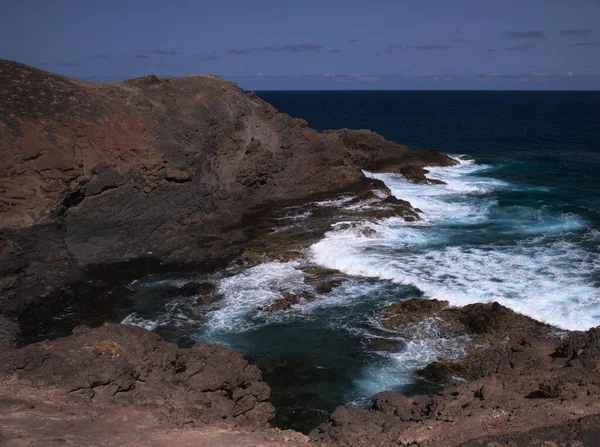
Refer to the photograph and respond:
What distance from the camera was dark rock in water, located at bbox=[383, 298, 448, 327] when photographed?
22125 millimetres

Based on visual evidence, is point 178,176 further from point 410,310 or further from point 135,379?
point 135,379

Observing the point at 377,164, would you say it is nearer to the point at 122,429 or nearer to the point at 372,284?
the point at 372,284

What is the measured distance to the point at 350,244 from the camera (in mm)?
30094

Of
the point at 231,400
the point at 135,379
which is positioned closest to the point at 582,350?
the point at 231,400

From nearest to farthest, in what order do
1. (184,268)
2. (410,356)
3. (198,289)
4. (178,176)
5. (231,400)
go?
(231,400) → (410,356) → (198,289) → (184,268) → (178,176)

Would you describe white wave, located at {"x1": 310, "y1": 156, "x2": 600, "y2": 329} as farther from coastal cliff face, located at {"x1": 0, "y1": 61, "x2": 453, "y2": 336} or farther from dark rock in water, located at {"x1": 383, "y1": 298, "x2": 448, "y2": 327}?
coastal cliff face, located at {"x1": 0, "y1": 61, "x2": 453, "y2": 336}

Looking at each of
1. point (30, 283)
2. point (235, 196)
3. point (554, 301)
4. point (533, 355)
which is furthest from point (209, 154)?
point (533, 355)

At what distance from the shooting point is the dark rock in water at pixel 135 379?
14125 mm

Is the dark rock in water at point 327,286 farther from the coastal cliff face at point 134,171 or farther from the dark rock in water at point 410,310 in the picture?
the coastal cliff face at point 134,171

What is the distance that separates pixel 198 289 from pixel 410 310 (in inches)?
350

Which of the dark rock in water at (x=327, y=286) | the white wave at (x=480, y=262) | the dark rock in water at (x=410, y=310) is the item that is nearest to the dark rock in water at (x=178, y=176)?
the white wave at (x=480, y=262)

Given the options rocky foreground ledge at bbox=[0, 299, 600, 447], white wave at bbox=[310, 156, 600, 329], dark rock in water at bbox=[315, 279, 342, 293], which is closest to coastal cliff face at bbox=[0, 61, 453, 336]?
dark rock in water at bbox=[315, 279, 342, 293]

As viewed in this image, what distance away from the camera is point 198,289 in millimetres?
25266

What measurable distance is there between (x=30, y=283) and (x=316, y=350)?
12.9 metres
